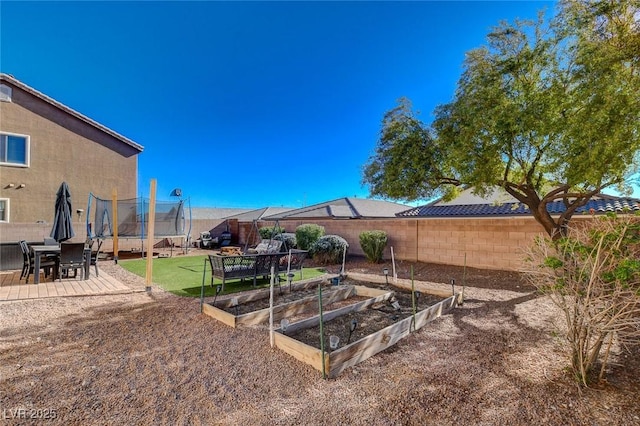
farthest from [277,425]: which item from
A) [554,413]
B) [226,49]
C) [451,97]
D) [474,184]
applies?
[226,49]

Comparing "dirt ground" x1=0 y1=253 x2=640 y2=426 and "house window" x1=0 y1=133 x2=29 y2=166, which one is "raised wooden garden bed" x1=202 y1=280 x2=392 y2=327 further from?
"house window" x1=0 y1=133 x2=29 y2=166

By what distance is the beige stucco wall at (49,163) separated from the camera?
1216 cm

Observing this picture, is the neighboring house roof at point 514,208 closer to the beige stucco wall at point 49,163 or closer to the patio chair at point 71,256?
the patio chair at point 71,256

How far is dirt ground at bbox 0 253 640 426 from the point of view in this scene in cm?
240

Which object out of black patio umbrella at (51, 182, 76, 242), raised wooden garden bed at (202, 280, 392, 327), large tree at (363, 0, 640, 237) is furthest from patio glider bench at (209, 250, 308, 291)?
black patio umbrella at (51, 182, 76, 242)

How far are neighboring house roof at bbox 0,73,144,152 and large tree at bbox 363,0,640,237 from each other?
13888 millimetres

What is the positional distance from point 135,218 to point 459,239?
529 inches

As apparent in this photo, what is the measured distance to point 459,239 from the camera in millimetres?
9812

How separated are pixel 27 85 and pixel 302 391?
56.1 ft

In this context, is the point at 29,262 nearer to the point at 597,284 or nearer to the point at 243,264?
the point at 243,264

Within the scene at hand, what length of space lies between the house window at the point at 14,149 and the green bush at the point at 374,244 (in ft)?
46.8

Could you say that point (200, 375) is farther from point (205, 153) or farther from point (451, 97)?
point (205, 153)

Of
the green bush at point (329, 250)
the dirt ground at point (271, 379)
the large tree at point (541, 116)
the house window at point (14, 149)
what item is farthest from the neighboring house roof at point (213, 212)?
the dirt ground at point (271, 379)

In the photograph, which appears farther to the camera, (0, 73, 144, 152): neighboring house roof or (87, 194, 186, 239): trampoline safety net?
(87, 194, 186, 239): trampoline safety net
